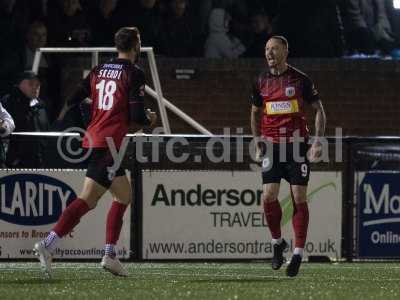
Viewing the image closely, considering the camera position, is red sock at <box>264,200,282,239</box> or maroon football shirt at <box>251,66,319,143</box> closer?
maroon football shirt at <box>251,66,319,143</box>

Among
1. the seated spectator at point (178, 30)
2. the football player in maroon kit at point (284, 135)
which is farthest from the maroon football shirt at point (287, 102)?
the seated spectator at point (178, 30)

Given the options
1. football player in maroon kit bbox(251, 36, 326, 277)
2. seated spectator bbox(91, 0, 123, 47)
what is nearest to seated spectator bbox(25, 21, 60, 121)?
seated spectator bbox(91, 0, 123, 47)

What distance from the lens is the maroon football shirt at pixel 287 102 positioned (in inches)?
474

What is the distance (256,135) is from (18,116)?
12.0 ft

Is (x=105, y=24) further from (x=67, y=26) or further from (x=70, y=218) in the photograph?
(x=70, y=218)

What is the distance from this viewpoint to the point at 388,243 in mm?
14773

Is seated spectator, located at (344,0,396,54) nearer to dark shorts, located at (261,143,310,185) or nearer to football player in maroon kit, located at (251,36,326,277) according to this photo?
football player in maroon kit, located at (251,36,326,277)

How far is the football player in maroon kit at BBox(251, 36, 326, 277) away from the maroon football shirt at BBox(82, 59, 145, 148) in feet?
4.89

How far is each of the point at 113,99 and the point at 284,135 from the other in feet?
5.82

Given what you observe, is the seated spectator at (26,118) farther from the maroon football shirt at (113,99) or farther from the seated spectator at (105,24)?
the maroon football shirt at (113,99)

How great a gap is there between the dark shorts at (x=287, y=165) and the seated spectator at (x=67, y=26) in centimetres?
548

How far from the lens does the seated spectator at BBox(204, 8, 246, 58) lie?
18516 millimetres

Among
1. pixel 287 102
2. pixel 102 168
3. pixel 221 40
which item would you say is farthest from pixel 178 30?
pixel 102 168

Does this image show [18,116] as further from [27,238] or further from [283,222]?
[283,222]
